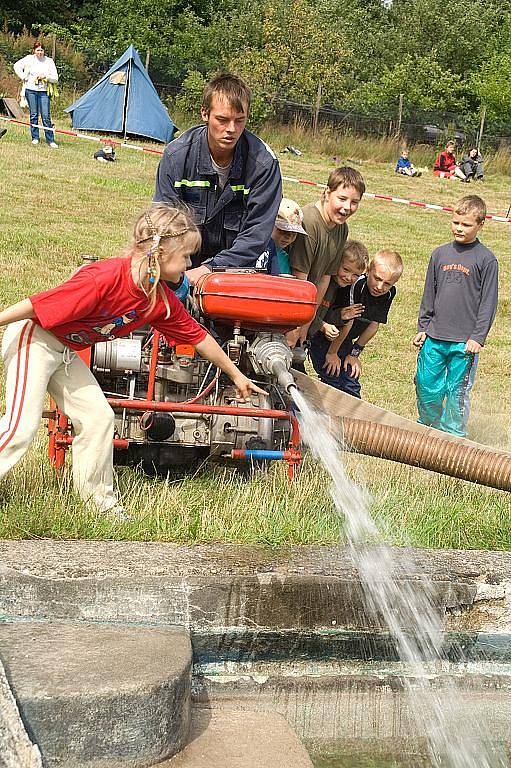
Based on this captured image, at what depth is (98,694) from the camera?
2.70 m

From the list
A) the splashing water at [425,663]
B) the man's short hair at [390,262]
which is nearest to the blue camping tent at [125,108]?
the man's short hair at [390,262]

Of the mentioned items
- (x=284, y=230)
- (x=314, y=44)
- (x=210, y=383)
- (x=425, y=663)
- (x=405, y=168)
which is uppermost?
(x=314, y=44)

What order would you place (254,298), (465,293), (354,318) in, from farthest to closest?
(465,293) → (354,318) → (254,298)

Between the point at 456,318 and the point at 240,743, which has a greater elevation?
the point at 456,318

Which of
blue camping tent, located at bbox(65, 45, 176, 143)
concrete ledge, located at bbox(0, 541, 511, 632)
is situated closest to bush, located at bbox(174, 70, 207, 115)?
blue camping tent, located at bbox(65, 45, 176, 143)

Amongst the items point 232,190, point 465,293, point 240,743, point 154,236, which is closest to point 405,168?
point 465,293

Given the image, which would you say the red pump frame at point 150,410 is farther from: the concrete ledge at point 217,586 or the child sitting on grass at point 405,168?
the child sitting on grass at point 405,168

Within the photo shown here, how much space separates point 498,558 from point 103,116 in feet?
78.8

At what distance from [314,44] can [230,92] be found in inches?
1441

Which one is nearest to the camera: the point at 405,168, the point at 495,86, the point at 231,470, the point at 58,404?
the point at 58,404

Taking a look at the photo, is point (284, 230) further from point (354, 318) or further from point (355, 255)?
point (354, 318)

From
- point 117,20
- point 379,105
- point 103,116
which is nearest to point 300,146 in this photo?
point 103,116

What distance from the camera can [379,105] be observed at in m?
37.1

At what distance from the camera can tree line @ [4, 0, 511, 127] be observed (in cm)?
3822
